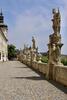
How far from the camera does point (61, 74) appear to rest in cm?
1623

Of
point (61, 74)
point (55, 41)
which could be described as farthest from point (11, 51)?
point (61, 74)

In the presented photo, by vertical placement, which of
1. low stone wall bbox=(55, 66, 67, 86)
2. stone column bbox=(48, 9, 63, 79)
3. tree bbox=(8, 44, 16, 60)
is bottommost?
low stone wall bbox=(55, 66, 67, 86)

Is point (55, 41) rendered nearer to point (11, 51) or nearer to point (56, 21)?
point (56, 21)

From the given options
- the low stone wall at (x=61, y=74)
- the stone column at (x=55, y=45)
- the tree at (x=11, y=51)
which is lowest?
the low stone wall at (x=61, y=74)

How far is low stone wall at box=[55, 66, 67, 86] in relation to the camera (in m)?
15.3

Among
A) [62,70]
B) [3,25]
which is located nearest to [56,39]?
[62,70]

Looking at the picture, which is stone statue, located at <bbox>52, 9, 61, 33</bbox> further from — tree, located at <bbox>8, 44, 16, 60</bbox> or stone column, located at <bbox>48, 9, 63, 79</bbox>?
tree, located at <bbox>8, 44, 16, 60</bbox>

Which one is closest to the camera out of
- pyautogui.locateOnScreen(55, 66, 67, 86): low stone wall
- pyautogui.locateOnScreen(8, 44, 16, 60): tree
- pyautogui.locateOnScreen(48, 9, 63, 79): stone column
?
pyautogui.locateOnScreen(55, 66, 67, 86): low stone wall

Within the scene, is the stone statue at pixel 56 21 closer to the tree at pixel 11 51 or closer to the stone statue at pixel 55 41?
the stone statue at pixel 55 41

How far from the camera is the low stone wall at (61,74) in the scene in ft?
50.3

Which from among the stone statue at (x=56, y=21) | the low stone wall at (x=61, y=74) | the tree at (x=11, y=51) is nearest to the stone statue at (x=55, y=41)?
the stone statue at (x=56, y=21)

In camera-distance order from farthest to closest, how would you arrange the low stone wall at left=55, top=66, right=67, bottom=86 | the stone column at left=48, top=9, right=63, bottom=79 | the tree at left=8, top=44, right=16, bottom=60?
the tree at left=8, top=44, right=16, bottom=60 < the stone column at left=48, top=9, right=63, bottom=79 < the low stone wall at left=55, top=66, right=67, bottom=86

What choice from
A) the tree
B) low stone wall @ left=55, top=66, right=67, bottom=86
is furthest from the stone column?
the tree

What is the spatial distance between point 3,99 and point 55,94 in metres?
2.20
